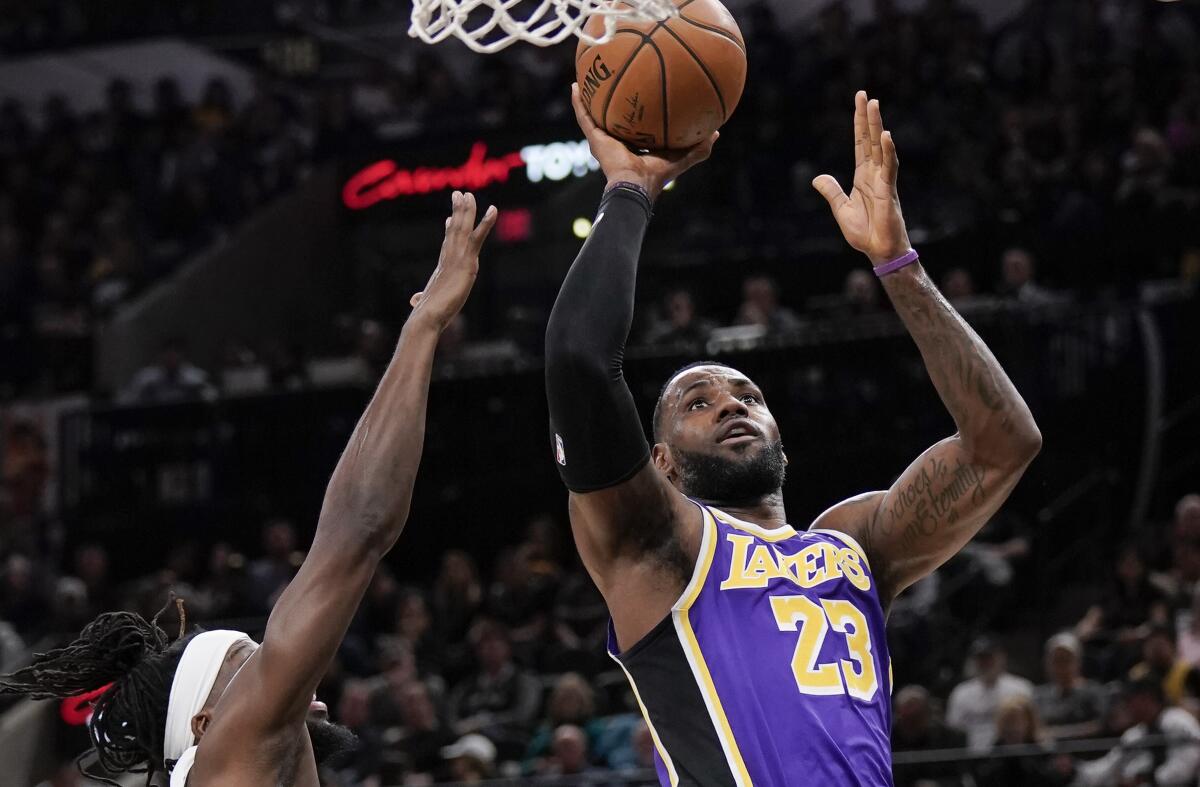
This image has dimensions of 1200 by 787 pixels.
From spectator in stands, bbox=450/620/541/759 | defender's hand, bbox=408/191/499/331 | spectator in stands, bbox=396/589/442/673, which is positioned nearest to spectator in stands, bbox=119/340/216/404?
spectator in stands, bbox=396/589/442/673

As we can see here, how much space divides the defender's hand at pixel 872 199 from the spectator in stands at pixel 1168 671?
5.18 metres

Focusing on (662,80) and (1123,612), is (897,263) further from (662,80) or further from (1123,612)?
(1123,612)

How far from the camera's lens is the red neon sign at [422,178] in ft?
48.5

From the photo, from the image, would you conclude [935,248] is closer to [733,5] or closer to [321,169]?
[733,5]

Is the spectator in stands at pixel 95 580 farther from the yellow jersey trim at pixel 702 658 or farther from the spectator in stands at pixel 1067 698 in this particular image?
the yellow jersey trim at pixel 702 658

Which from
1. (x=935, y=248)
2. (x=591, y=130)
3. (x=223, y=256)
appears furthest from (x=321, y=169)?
(x=591, y=130)

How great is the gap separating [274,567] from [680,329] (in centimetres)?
315

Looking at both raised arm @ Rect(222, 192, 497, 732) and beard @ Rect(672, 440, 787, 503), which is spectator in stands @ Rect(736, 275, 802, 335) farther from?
raised arm @ Rect(222, 192, 497, 732)

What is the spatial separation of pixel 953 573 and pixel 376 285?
23.5 feet

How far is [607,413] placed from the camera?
3238 millimetres

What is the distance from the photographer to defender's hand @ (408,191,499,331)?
119 inches

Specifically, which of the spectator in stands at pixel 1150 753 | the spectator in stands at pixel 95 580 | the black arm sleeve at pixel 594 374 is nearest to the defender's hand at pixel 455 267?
the black arm sleeve at pixel 594 374

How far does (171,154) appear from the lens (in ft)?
56.0

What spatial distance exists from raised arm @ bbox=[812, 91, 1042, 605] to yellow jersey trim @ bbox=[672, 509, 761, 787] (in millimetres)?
495
